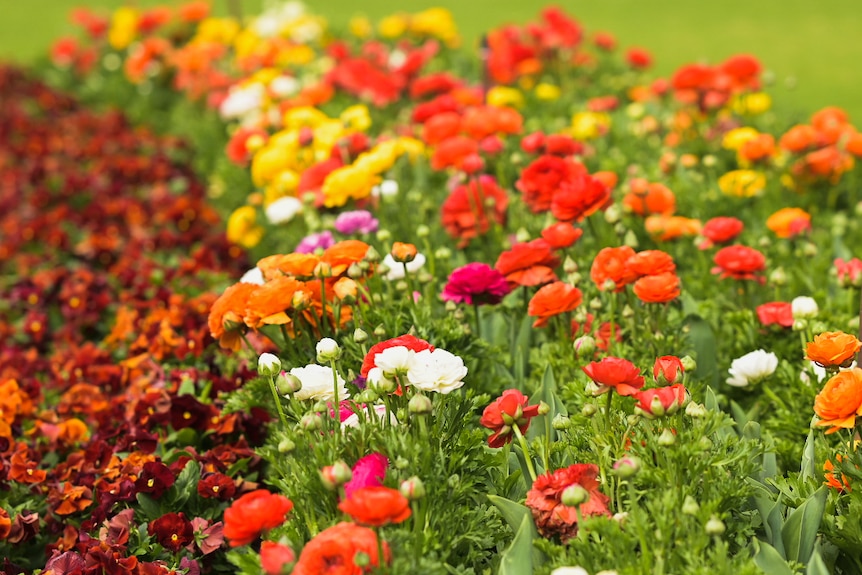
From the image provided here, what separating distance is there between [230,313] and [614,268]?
853 mm

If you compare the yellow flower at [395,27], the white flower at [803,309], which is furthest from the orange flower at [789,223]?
the yellow flower at [395,27]

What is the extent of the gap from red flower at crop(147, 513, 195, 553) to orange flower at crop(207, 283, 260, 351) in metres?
0.39

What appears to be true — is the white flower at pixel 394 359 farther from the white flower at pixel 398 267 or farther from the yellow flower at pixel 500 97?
the yellow flower at pixel 500 97

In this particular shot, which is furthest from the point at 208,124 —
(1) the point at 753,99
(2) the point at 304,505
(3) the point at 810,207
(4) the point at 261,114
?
(2) the point at 304,505

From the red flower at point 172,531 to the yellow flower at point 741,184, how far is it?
7.27 feet

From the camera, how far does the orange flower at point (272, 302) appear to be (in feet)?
6.82

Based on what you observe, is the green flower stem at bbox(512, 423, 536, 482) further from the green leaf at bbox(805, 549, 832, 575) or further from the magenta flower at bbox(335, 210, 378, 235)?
the magenta flower at bbox(335, 210, 378, 235)

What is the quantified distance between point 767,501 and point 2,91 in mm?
7340

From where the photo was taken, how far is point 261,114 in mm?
4883

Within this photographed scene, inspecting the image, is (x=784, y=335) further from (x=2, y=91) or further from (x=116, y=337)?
(x=2, y=91)

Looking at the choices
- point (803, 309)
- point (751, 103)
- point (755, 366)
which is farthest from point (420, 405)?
point (751, 103)

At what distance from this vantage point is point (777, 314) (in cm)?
246

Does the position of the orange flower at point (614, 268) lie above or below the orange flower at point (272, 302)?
below

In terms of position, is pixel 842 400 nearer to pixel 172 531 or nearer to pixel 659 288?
pixel 659 288
